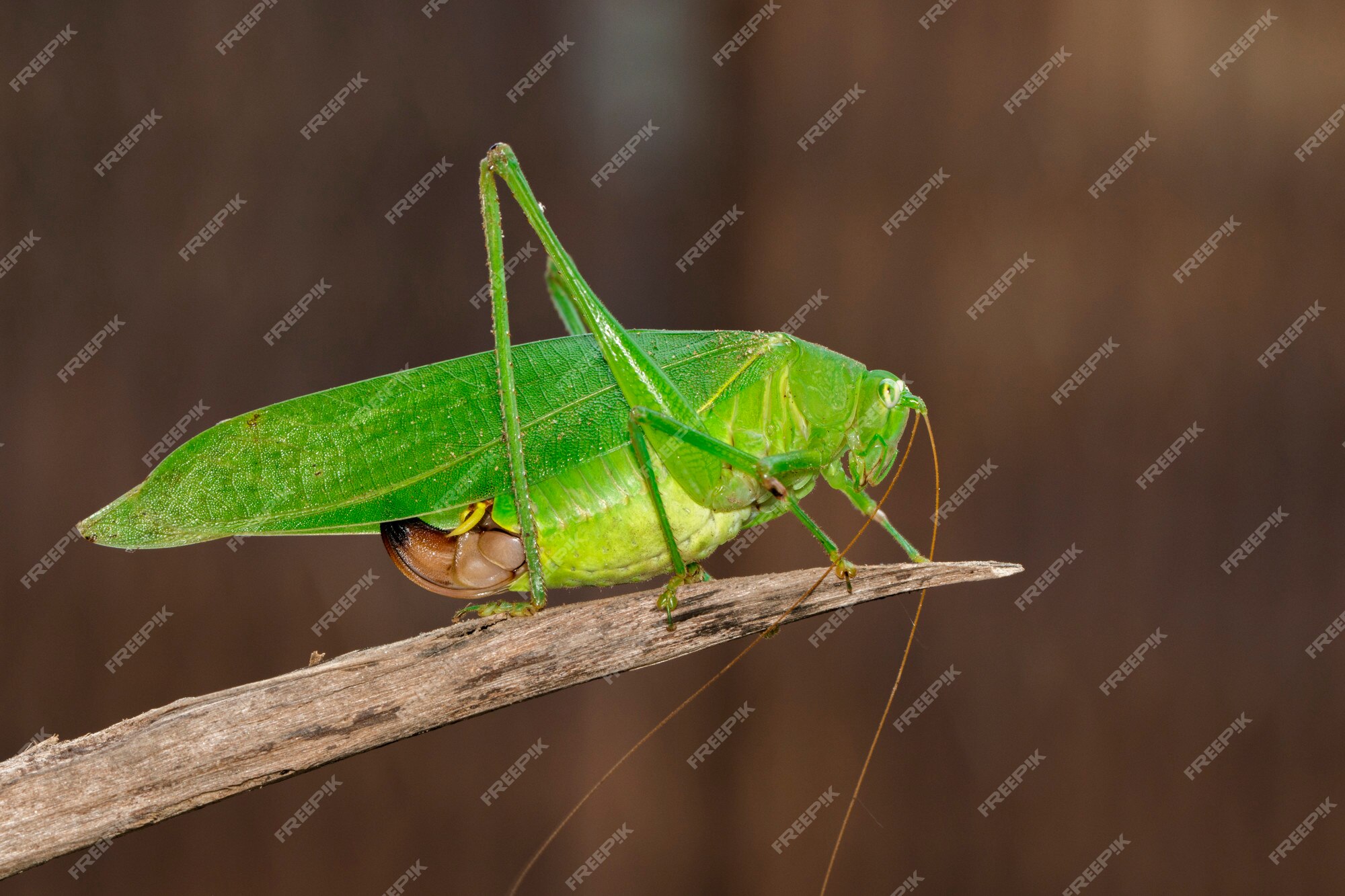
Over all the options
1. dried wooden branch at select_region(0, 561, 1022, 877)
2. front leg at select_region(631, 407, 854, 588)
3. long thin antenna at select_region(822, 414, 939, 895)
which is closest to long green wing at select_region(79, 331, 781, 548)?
front leg at select_region(631, 407, 854, 588)

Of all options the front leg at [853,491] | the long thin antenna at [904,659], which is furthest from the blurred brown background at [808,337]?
the front leg at [853,491]

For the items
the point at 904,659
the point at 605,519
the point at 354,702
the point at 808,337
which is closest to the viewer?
the point at 354,702

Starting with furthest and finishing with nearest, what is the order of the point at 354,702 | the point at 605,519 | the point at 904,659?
the point at 904,659
the point at 605,519
the point at 354,702

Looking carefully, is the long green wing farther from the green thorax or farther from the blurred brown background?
the blurred brown background

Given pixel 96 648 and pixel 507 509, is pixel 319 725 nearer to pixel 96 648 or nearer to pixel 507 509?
pixel 507 509

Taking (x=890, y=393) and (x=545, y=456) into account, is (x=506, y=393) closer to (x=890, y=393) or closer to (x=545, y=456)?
(x=545, y=456)

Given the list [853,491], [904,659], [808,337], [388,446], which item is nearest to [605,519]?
[388,446]

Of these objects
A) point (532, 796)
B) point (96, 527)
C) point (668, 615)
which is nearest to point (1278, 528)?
point (668, 615)
